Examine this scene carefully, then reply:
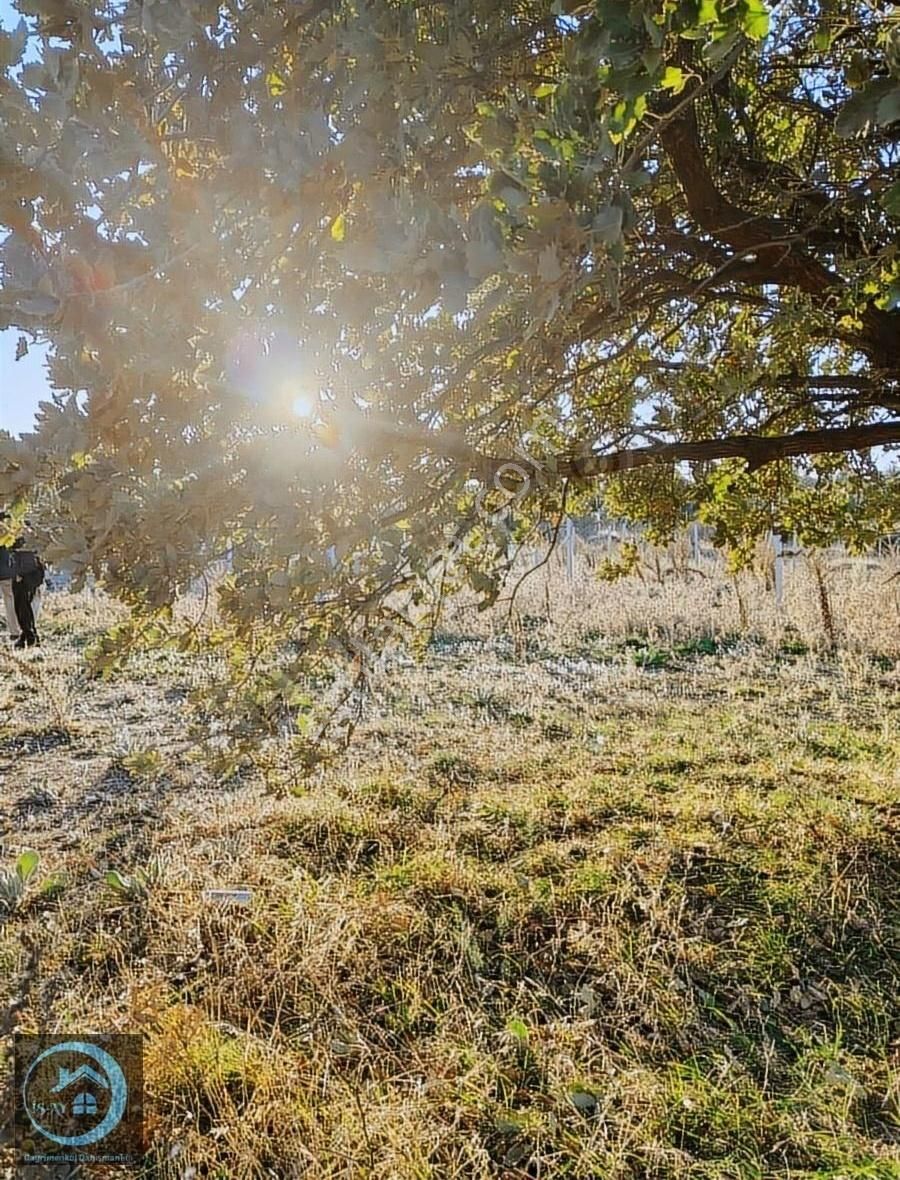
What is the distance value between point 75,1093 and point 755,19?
255 cm

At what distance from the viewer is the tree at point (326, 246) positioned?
2.85 ft

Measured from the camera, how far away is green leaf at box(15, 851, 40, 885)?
2797 millimetres

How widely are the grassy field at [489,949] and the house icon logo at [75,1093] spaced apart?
9 cm

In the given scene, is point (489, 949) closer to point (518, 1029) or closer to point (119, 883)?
point (518, 1029)

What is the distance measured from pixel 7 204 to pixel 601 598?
25.1 ft

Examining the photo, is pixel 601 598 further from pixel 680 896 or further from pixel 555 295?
pixel 555 295

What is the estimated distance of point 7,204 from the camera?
1113 mm

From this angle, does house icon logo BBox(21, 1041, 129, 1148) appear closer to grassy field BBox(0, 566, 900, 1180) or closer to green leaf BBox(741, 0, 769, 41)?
grassy field BBox(0, 566, 900, 1180)

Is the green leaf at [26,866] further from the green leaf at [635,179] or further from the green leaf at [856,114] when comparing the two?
the green leaf at [856,114]

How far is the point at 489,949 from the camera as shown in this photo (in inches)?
97.5

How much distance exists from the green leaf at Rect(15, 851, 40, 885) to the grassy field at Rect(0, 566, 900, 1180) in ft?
0.27

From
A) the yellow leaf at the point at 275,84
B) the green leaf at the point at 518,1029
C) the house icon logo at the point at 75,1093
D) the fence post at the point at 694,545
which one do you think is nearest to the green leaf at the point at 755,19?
the yellow leaf at the point at 275,84

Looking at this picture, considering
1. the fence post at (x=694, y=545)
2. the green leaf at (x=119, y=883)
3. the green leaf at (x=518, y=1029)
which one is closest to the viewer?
the green leaf at (x=518, y=1029)

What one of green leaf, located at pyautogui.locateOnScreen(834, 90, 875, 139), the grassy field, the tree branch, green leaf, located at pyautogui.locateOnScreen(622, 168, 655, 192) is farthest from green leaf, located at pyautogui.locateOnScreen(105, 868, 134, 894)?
green leaf, located at pyautogui.locateOnScreen(834, 90, 875, 139)
